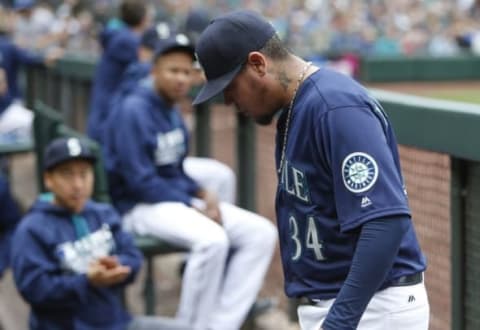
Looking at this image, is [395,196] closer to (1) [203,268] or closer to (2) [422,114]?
(2) [422,114]

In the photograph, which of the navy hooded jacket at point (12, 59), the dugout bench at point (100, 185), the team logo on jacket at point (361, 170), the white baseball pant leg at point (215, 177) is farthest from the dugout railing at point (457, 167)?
the navy hooded jacket at point (12, 59)

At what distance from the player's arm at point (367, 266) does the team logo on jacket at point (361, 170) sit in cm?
9

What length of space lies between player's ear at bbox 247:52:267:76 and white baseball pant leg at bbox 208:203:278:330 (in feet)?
7.81

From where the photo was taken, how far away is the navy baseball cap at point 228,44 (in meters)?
2.32

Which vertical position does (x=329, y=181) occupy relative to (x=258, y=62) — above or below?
below

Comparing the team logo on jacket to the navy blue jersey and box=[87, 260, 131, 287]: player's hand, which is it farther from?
box=[87, 260, 131, 287]: player's hand

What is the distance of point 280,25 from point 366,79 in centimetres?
226

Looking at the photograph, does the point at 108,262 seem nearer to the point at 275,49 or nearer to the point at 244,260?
the point at 244,260

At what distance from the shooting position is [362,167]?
2203mm

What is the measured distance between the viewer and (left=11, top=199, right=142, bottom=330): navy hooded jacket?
12.6ft

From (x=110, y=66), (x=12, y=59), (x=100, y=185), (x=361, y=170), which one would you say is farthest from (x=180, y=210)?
(x=12, y=59)

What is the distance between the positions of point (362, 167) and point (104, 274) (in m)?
1.88

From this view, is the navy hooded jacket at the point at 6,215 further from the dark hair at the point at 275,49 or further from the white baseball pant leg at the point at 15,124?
the dark hair at the point at 275,49

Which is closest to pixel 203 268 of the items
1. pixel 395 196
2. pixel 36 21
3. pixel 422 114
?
pixel 422 114
